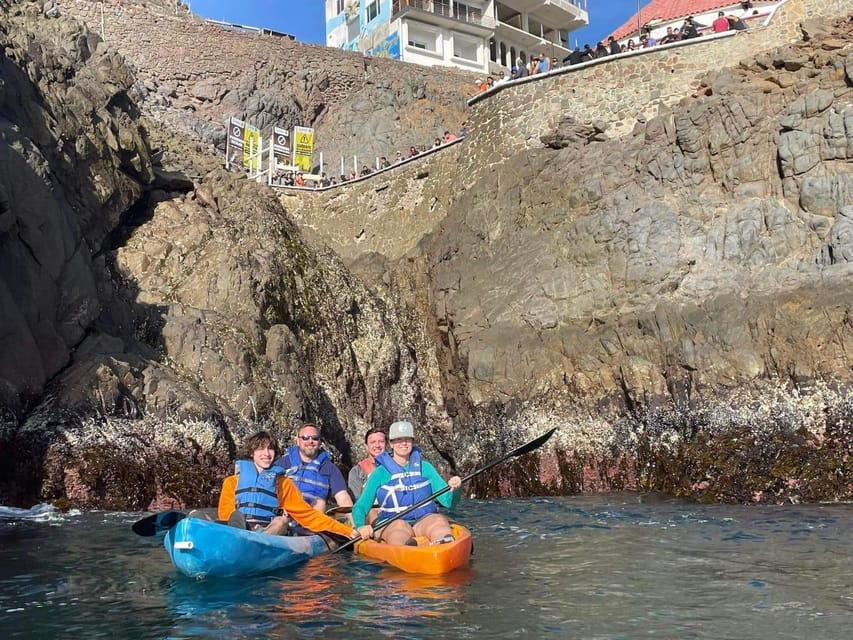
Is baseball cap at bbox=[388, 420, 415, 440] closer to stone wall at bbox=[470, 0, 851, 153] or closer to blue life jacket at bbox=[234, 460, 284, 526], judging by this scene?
blue life jacket at bbox=[234, 460, 284, 526]

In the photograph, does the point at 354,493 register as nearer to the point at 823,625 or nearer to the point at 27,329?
the point at 823,625

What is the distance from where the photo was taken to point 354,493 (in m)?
9.95

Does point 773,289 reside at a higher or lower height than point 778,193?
lower

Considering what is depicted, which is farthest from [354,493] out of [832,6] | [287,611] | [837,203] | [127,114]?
[832,6]

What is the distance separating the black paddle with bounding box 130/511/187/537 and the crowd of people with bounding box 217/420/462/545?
1.46ft

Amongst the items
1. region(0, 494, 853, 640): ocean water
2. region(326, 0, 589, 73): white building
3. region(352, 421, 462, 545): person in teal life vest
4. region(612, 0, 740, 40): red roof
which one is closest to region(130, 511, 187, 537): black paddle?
region(0, 494, 853, 640): ocean water

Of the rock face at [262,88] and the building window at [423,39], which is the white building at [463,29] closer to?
the building window at [423,39]

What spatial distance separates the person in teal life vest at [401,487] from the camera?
8344mm

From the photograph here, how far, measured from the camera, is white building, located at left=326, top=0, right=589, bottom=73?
4534 centimetres

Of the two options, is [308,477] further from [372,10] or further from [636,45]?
[372,10]

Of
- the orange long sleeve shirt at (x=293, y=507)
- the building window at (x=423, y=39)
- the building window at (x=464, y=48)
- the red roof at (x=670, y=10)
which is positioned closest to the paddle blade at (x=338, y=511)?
the orange long sleeve shirt at (x=293, y=507)

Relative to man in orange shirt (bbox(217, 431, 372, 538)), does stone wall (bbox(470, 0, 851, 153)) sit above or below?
above

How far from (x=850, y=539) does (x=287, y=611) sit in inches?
247

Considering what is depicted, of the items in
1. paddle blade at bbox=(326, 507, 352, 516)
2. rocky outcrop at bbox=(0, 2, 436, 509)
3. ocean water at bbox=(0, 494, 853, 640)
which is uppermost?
rocky outcrop at bbox=(0, 2, 436, 509)
